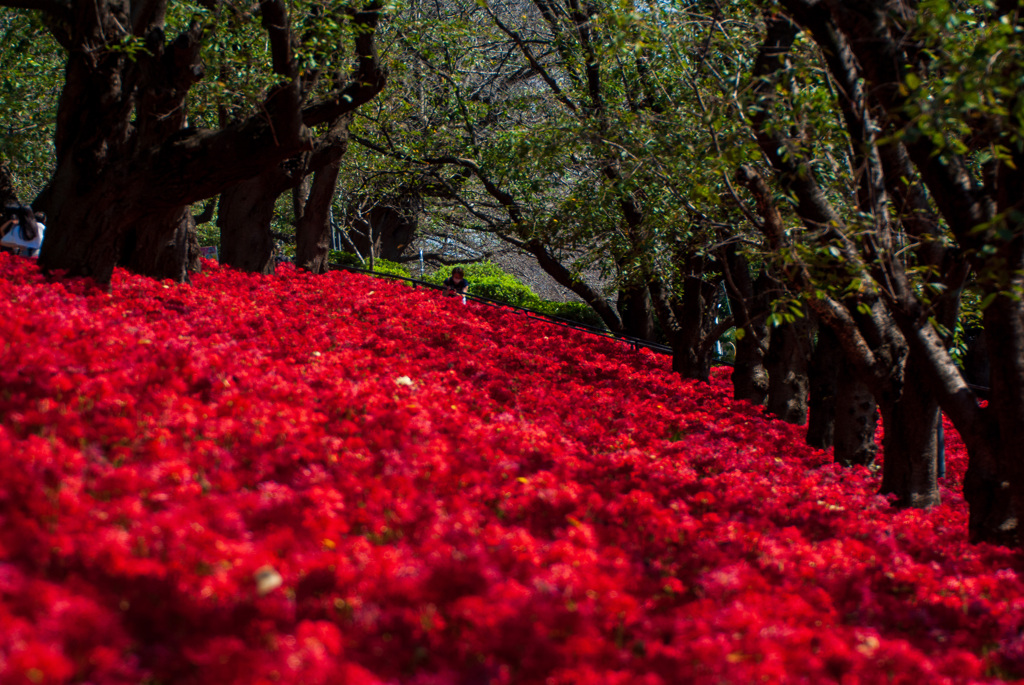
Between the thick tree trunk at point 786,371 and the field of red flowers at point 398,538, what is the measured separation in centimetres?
356

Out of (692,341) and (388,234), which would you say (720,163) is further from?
(388,234)

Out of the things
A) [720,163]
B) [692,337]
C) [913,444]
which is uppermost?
[720,163]

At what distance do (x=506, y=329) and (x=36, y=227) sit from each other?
7.25m

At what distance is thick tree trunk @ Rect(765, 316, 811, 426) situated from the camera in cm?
1099

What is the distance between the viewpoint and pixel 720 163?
6.50 metres

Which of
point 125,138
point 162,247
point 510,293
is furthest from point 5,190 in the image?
point 510,293

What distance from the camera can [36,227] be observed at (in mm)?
11820

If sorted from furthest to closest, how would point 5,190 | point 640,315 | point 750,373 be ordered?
point 640,315
point 5,190
point 750,373

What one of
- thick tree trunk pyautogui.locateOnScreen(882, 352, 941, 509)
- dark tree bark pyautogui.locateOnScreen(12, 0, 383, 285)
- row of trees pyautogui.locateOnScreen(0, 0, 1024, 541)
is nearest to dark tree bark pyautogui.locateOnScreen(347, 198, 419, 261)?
row of trees pyautogui.locateOnScreen(0, 0, 1024, 541)

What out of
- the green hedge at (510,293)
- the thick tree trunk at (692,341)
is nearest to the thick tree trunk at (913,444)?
the thick tree trunk at (692,341)

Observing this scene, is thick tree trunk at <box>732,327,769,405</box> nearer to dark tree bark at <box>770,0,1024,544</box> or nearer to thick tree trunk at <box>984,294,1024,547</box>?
dark tree bark at <box>770,0,1024,544</box>

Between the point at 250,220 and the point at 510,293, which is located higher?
the point at 510,293

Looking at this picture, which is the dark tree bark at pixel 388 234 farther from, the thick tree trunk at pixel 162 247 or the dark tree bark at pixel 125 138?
the dark tree bark at pixel 125 138

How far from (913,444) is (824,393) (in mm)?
2478
